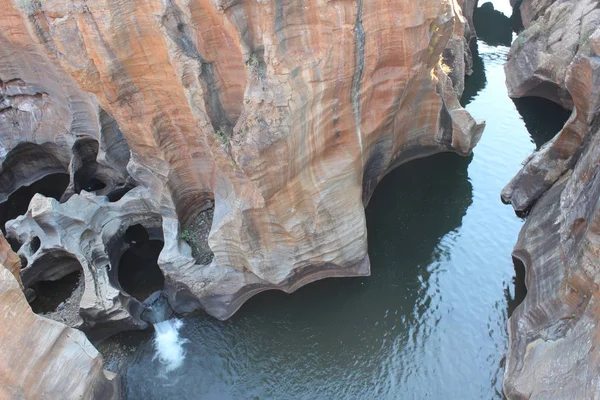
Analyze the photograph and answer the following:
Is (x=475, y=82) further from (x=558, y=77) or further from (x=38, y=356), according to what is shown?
(x=38, y=356)

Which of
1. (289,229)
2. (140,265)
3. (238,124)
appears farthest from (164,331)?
(238,124)

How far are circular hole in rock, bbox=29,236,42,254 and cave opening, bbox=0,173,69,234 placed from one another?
5365 mm

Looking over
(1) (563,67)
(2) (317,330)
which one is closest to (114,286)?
(2) (317,330)

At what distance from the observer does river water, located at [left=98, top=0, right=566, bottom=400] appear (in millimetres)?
12320

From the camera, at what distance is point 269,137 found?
11906mm

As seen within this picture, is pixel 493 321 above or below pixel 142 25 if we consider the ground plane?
below

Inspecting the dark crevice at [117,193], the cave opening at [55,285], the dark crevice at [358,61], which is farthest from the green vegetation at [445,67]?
the cave opening at [55,285]

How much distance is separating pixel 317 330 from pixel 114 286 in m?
6.26

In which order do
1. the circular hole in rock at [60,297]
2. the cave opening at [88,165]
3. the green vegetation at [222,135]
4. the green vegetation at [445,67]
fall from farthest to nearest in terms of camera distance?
the cave opening at [88,165] → the green vegetation at [445,67] → the circular hole in rock at [60,297] → the green vegetation at [222,135]

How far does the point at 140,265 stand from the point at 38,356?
263 inches

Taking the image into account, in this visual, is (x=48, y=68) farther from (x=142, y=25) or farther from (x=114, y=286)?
(x=114, y=286)

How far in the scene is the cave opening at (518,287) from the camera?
13505 millimetres

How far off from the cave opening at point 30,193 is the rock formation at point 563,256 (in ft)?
60.2

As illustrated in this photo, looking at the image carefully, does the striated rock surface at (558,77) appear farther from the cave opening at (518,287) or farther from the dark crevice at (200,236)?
the dark crevice at (200,236)
